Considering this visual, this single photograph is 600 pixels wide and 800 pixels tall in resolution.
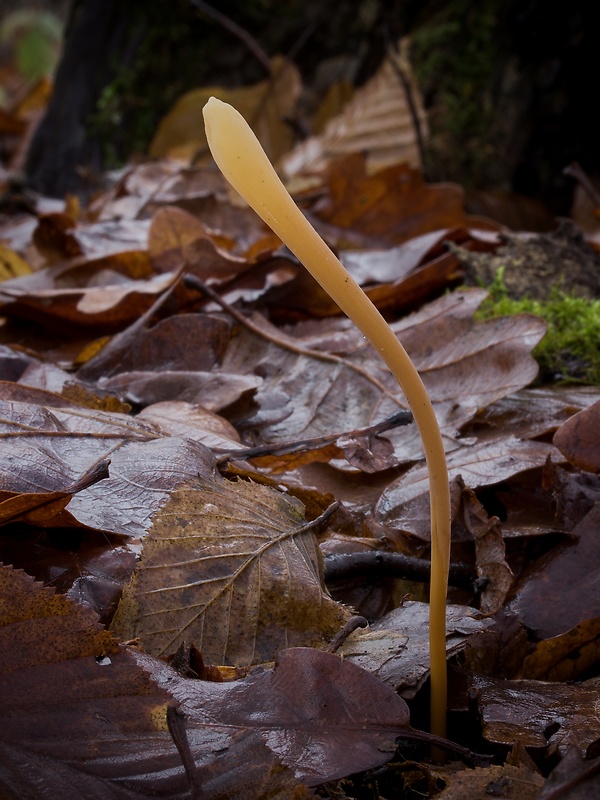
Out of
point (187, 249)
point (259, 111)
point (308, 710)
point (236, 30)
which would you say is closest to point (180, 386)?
point (187, 249)

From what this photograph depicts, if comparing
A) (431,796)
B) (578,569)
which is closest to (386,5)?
(578,569)

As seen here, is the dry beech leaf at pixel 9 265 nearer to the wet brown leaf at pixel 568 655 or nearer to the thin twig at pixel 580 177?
the thin twig at pixel 580 177

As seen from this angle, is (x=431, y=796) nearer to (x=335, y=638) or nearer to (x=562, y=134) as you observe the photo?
(x=335, y=638)

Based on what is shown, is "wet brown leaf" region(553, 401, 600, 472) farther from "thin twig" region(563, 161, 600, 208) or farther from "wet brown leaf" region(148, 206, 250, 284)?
"thin twig" region(563, 161, 600, 208)

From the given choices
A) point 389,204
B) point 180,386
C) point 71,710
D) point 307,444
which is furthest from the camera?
point 389,204


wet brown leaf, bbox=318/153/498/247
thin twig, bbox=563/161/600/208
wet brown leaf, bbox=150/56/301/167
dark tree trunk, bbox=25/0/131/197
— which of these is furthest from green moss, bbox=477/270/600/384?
dark tree trunk, bbox=25/0/131/197

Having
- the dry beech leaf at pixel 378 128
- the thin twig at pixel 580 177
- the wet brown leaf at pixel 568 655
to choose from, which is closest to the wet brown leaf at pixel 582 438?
the wet brown leaf at pixel 568 655

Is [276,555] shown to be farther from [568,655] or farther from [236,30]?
[236,30]
